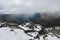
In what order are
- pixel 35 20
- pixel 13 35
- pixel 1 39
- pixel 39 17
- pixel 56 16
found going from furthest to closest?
1. pixel 56 16
2. pixel 39 17
3. pixel 35 20
4. pixel 13 35
5. pixel 1 39

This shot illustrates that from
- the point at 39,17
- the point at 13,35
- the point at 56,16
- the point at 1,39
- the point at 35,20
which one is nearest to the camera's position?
the point at 1,39

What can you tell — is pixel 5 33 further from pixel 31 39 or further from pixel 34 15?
pixel 34 15

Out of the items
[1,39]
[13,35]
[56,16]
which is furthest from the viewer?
[56,16]

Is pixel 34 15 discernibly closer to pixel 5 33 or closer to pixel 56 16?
pixel 56 16

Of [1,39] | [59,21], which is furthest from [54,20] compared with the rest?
[1,39]

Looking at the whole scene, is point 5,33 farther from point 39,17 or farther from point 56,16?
point 56,16

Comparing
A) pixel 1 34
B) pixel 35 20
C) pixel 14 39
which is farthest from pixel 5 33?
pixel 35 20

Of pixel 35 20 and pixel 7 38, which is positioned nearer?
pixel 7 38

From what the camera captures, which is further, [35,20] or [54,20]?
[54,20]
